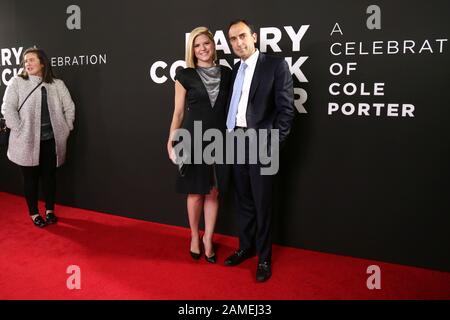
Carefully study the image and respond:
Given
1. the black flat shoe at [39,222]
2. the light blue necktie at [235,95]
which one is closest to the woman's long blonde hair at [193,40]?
the light blue necktie at [235,95]

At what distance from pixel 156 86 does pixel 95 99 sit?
747 millimetres

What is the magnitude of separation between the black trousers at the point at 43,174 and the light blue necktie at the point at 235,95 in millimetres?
1903

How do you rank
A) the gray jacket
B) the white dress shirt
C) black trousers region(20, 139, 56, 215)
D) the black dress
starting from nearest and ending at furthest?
the white dress shirt
the black dress
the gray jacket
black trousers region(20, 139, 56, 215)

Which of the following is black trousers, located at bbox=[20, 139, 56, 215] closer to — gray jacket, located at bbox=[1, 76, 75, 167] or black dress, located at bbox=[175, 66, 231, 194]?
gray jacket, located at bbox=[1, 76, 75, 167]

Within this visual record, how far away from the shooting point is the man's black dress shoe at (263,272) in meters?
2.64

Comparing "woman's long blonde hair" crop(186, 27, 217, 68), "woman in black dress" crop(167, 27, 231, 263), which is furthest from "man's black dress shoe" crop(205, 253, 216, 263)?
"woman's long blonde hair" crop(186, 27, 217, 68)

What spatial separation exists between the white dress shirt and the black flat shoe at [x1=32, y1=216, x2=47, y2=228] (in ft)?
7.36

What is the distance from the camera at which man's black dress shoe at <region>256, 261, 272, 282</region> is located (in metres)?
2.64

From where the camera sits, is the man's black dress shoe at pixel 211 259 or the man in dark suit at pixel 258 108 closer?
the man in dark suit at pixel 258 108

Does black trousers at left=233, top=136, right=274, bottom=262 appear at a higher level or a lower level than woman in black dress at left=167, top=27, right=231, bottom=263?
lower

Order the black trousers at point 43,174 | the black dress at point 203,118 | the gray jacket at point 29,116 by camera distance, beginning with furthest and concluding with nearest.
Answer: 1. the black trousers at point 43,174
2. the gray jacket at point 29,116
3. the black dress at point 203,118

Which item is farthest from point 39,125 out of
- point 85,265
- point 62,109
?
point 85,265

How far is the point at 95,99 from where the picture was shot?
3902 mm

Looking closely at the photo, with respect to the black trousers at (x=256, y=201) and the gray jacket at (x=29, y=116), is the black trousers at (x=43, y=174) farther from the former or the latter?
the black trousers at (x=256, y=201)
